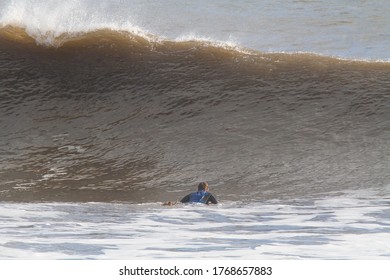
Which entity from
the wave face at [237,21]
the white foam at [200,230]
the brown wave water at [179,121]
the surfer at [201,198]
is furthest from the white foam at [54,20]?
the surfer at [201,198]

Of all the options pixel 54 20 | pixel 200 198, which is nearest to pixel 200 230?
pixel 200 198

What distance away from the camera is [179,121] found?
13.9 meters

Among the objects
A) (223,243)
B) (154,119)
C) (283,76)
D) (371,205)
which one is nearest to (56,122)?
(154,119)

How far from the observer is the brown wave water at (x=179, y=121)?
39.1ft

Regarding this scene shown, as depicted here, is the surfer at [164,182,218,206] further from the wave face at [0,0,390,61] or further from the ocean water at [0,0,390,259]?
the wave face at [0,0,390,61]

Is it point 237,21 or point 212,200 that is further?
point 237,21

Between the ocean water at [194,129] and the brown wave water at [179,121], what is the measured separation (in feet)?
0.10

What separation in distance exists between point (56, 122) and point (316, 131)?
399cm

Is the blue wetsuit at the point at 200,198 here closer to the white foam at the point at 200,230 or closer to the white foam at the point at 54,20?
the white foam at the point at 200,230

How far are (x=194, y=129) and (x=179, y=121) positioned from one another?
0.35 metres

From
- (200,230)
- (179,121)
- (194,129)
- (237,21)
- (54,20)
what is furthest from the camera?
(237,21)

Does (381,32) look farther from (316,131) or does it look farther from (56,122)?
(56,122)

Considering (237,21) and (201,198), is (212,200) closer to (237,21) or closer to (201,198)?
(201,198)

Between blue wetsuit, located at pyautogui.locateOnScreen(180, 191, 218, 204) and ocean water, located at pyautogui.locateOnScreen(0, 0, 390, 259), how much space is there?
0.65 ft
